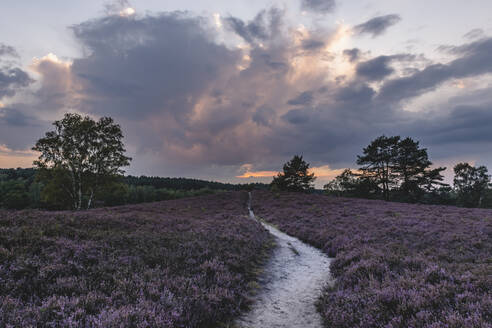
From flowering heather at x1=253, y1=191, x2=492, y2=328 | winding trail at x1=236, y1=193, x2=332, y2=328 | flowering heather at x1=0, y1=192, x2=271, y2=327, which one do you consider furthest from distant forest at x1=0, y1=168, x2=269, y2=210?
flowering heather at x1=253, y1=191, x2=492, y2=328

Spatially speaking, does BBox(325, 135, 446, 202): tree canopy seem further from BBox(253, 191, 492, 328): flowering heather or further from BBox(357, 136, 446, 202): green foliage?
BBox(253, 191, 492, 328): flowering heather

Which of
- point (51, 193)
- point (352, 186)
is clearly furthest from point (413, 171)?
point (51, 193)

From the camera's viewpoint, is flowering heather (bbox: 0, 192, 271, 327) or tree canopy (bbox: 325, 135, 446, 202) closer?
flowering heather (bbox: 0, 192, 271, 327)

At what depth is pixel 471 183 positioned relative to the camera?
5972 centimetres

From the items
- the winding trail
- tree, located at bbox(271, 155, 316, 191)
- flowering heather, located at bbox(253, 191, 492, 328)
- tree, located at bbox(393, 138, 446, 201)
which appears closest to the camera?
flowering heather, located at bbox(253, 191, 492, 328)

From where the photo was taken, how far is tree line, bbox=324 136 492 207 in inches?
1879

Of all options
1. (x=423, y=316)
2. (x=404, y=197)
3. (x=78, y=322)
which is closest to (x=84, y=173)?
(x=78, y=322)

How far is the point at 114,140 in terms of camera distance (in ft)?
108

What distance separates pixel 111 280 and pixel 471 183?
81366 mm

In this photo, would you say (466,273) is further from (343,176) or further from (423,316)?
(343,176)

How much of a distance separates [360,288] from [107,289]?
678cm

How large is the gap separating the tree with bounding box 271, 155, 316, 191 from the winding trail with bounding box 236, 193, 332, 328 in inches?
2074

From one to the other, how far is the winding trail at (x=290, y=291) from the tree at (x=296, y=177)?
52676 millimetres

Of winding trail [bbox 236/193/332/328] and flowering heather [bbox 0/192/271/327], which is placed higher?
flowering heather [bbox 0/192/271/327]
